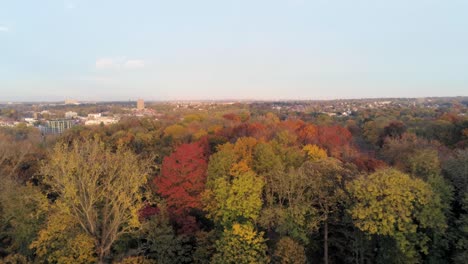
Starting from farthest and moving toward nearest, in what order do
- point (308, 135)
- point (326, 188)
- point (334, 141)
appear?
point (308, 135) → point (334, 141) → point (326, 188)

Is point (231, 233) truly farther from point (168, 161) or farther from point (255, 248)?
point (168, 161)

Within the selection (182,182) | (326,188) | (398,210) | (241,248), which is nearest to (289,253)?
(241,248)

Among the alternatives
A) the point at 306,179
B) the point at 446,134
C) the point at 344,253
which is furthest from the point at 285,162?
the point at 446,134

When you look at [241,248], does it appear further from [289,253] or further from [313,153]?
[313,153]

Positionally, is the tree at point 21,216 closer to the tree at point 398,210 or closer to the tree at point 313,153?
the tree at point 398,210

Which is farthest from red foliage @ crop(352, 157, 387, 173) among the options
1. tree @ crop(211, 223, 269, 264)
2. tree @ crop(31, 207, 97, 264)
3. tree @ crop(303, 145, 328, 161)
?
tree @ crop(31, 207, 97, 264)
